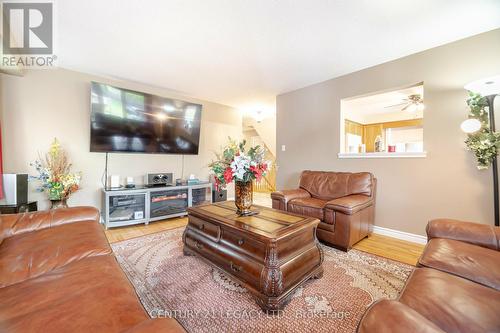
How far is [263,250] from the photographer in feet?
4.60

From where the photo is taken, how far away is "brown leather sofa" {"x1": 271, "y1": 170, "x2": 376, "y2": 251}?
7.32 feet

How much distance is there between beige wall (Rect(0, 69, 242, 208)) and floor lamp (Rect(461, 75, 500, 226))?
4.46 metres

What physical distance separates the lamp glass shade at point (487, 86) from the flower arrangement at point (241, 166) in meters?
2.10

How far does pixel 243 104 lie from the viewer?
4980 mm

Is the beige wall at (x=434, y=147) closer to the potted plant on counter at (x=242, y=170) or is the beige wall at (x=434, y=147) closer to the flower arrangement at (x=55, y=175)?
the potted plant on counter at (x=242, y=170)

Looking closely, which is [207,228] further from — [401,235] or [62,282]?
[401,235]

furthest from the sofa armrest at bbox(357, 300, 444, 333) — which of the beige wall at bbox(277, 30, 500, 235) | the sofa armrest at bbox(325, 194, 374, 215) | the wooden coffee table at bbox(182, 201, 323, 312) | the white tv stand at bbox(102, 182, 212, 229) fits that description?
the white tv stand at bbox(102, 182, 212, 229)

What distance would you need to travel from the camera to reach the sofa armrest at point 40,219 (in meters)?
1.44

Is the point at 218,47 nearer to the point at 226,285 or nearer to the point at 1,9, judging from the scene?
the point at 1,9

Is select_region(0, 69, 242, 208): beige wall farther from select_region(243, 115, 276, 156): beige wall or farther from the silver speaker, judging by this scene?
select_region(243, 115, 276, 156): beige wall

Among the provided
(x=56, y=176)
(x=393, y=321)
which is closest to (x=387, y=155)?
(x=393, y=321)

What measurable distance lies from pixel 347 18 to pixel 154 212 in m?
3.66

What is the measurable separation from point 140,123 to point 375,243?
12.9 feet

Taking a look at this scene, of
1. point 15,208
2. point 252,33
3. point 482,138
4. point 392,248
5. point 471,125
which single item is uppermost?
point 252,33
